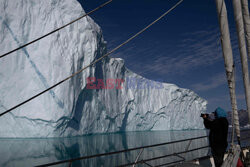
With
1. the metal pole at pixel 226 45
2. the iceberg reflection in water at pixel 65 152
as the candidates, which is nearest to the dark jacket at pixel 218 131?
the metal pole at pixel 226 45

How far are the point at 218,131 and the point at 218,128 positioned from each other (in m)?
0.04

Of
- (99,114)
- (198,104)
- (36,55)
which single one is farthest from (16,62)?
(198,104)

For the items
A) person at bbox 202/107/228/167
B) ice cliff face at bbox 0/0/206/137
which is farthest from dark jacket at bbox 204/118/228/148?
ice cliff face at bbox 0/0/206/137

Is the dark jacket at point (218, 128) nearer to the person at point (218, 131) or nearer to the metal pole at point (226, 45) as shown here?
the person at point (218, 131)

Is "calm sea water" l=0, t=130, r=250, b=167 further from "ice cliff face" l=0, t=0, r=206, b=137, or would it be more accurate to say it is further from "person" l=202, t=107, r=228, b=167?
"person" l=202, t=107, r=228, b=167

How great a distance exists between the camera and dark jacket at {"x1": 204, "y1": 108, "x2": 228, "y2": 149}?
2.22 metres

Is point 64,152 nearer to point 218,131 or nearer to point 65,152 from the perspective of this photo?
point 65,152

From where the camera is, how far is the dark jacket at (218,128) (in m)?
2.22

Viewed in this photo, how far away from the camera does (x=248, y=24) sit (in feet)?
11.5

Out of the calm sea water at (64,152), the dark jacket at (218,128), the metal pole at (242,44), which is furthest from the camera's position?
the calm sea water at (64,152)

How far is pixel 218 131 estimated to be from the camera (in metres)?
2.26

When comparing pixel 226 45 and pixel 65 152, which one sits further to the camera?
pixel 65 152

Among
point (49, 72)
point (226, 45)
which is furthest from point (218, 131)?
point (49, 72)

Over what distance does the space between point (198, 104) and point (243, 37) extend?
37866 mm
